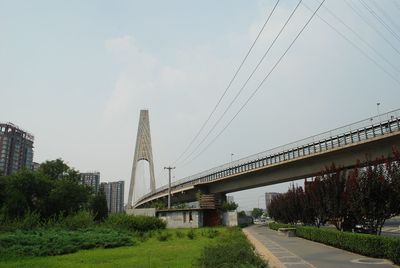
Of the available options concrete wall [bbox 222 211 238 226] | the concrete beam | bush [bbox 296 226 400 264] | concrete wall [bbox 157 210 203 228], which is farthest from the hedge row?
concrete wall [bbox 222 211 238 226]

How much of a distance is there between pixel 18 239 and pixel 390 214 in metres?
19.5

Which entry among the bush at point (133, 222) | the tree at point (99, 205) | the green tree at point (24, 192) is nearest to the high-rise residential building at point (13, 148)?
the tree at point (99, 205)

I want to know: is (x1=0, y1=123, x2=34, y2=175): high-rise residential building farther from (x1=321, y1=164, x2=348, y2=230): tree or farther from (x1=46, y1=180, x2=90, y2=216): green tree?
(x1=321, y1=164, x2=348, y2=230): tree

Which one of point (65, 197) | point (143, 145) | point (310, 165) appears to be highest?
point (143, 145)

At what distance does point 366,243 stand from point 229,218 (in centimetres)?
4338

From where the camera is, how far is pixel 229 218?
5909cm

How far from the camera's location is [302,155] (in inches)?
1542

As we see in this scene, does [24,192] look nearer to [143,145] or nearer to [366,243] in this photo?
[143,145]

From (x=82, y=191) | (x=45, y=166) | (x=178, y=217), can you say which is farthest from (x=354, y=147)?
(x=45, y=166)

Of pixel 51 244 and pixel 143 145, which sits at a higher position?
pixel 143 145

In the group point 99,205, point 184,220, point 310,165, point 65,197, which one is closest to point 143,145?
point 99,205

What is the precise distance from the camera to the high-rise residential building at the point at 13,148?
282 feet

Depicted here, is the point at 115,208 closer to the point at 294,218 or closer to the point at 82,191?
the point at 82,191

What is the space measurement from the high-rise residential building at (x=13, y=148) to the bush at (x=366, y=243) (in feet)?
253
